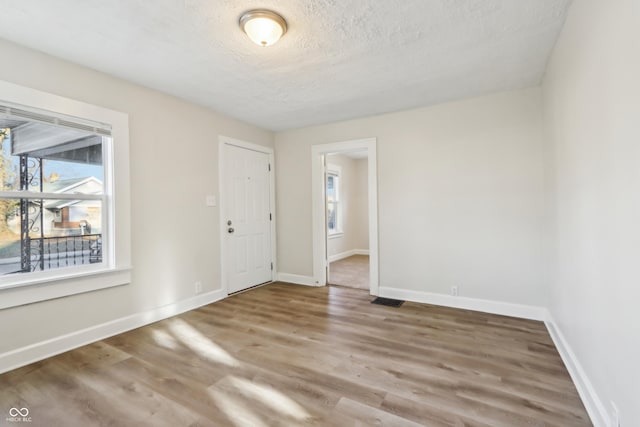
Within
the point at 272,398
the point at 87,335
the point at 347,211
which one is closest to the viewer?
the point at 272,398

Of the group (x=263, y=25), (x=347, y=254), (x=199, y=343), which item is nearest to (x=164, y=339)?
(x=199, y=343)

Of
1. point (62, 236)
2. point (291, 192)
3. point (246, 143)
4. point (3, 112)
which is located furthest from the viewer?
point (291, 192)

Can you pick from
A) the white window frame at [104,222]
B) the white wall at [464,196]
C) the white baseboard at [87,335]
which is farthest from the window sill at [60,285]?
the white wall at [464,196]

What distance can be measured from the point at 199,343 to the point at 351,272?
3301 mm

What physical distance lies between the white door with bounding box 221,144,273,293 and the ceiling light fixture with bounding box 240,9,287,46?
2132 mm

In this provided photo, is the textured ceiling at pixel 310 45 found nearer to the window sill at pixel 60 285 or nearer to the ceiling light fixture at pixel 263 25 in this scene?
the ceiling light fixture at pixel 263 25

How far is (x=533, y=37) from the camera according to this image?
7.12 feet

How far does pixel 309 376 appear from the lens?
205 cm

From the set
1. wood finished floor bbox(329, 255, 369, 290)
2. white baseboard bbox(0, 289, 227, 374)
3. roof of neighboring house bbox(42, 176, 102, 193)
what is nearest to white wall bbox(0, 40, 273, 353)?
white baseboard bbox(0, 289, 227, 374)

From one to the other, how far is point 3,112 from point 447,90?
3892 millimetres

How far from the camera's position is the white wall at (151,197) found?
228cm

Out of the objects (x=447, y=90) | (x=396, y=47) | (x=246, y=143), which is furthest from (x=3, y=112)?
(x=447, y=90)

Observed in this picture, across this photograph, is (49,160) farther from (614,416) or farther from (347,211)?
(347,211)

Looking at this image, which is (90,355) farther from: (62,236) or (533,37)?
(533,37)
